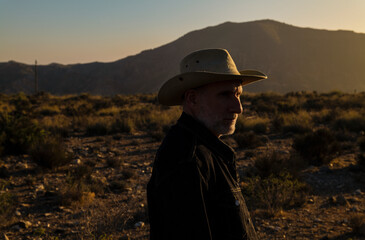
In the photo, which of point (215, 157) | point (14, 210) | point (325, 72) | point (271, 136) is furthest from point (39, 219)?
point (325, 72)

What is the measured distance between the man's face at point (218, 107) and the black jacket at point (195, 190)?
8 cm

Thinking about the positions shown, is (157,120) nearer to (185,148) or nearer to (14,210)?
(14,210)

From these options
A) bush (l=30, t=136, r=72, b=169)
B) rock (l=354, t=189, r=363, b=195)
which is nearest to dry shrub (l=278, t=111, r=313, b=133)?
rock (l=354, t=189, r=363, b=195)

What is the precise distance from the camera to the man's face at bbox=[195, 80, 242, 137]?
1873 millimetres

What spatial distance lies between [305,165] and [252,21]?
121653 mm

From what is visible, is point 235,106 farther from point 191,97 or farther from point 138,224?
point 138,224

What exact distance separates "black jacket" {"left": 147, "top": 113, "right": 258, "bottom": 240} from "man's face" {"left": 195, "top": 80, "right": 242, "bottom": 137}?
0.08 metres

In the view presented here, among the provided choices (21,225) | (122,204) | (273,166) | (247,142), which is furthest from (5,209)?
(247,142)

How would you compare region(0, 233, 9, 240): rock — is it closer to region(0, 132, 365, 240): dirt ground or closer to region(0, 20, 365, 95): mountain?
region(0, 132, 365, 240): dirt ground

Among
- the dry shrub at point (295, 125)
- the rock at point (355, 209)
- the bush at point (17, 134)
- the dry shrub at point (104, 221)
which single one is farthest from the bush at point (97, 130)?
the rock at point (355, 209)

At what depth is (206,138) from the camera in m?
1.77

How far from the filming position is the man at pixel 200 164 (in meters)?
1.44

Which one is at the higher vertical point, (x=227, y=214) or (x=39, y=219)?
(x=227, y=214)

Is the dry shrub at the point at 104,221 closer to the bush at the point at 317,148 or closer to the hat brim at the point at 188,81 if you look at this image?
the hat brim at the point at 188,81
